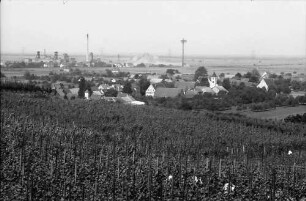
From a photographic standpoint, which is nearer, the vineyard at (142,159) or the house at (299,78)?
the vineyard at (142,159)

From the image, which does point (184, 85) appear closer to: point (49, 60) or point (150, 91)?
point (150, 91)

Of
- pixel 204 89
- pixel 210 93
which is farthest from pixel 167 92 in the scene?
pixel 210 93

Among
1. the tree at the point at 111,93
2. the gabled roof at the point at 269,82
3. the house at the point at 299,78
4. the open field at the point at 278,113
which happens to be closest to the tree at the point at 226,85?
the gabled roof at the point at 269,82

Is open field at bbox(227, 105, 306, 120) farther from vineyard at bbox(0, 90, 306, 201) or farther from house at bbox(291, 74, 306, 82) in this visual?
house at bbox(291, 74, 306, 82)

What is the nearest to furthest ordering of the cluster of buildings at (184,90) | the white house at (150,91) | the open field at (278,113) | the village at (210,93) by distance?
the open field at (278,113)
the village at (210,93)
the cluster of buildings at (184,90)
the white house at (150,91)

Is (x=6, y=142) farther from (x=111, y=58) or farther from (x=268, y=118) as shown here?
(x=111, y=58)

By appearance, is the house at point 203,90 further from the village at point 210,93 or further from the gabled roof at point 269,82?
the gabled roof at point 269,82
